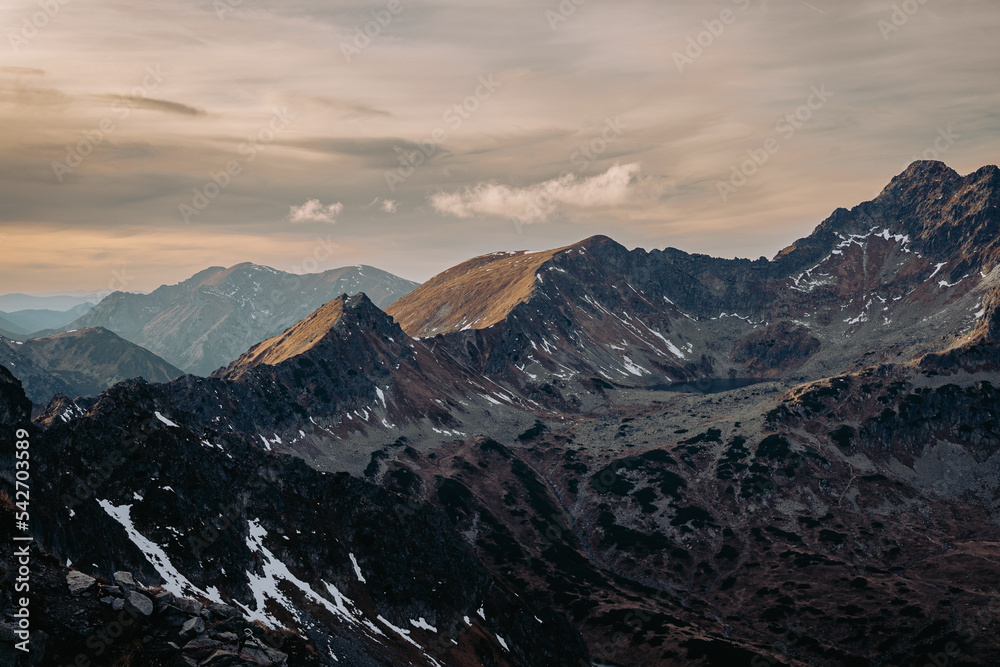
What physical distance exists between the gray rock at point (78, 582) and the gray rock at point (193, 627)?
6032 millimetres

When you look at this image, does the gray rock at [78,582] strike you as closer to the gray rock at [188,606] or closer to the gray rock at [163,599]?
the gray rock at [163,599]

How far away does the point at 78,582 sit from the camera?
3959cm

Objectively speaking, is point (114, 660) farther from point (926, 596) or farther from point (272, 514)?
point (926, 596)

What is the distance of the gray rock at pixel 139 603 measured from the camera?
40.2 metres

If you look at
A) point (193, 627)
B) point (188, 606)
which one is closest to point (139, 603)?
point (188, 606)

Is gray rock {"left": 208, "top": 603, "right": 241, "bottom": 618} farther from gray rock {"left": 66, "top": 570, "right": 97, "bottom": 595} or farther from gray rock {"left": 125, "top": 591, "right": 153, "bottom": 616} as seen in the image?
gray rock {"left": 66, "top": 570, "right": 97, "bottom": 595}

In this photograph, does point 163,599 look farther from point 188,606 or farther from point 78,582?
point 78,582

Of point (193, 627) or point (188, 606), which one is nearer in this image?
point (193, 627)

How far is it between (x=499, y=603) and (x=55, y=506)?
86.2 m

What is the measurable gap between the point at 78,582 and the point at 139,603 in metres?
3.65

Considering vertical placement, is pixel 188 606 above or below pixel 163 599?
below

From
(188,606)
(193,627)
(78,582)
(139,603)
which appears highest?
(78,582)

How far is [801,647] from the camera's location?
6905 inches

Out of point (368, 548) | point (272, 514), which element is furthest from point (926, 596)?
point (272, 514)
